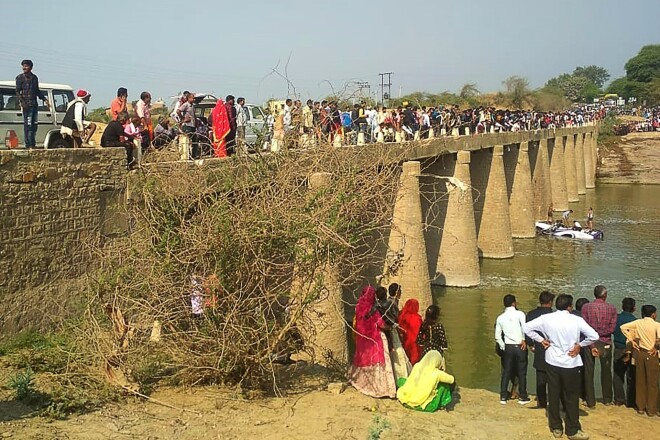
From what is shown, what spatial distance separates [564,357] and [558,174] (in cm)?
3372

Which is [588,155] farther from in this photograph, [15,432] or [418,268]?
[15,432]

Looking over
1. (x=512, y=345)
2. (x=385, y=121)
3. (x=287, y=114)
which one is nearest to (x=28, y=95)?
(x=287, y=114)

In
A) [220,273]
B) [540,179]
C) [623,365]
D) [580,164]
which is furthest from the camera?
[580,164]

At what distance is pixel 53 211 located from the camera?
29.2 feet

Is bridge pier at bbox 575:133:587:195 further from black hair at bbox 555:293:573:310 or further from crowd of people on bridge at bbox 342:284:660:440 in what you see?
black hair at bbox 555:293:573:310

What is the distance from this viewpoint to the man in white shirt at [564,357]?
7.07 metres

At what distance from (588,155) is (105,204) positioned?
4909 centimetres

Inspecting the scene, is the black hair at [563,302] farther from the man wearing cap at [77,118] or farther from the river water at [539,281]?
the man wearing cap at [77,118]

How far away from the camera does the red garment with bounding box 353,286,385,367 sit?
8219 millimetres

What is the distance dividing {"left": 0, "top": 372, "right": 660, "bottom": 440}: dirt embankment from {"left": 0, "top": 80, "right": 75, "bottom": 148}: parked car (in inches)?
212

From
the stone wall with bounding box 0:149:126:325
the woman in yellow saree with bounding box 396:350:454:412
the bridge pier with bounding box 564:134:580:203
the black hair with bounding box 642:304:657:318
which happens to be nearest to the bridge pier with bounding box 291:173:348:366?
the woman in yellow saree with bounding box 396:350:454:412

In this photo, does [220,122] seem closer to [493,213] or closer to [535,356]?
[535,356]

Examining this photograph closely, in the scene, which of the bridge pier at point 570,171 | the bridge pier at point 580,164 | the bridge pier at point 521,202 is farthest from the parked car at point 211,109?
the bridge pier at point 580,164

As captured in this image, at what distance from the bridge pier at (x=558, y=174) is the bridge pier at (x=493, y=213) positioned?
44.3 feet
